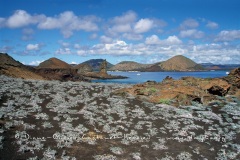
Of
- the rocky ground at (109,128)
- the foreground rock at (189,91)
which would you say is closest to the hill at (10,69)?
the rocky ground at (109,128)

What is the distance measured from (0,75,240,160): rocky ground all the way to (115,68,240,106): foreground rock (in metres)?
1.32

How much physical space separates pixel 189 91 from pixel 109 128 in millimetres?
14536

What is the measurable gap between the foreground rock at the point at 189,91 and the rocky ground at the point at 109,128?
132 centimetres

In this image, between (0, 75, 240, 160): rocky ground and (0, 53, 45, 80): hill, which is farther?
(0, 53, 45, 80): hill

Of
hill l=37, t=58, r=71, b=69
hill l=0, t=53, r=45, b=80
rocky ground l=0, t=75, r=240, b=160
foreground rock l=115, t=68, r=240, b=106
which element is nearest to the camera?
rocky ground l=0, t=75, r=240, b=160

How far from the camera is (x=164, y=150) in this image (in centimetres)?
1512

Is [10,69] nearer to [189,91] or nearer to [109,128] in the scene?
[189,91]

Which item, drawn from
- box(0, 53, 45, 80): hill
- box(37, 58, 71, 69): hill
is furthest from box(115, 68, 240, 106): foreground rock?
box(37, 58, 71, 69): hill

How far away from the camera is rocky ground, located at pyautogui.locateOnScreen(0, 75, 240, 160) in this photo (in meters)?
14.0

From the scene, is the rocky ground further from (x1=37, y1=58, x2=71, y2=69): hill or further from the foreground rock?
(x1=37, y1=58, x2=71, y2=69): hill

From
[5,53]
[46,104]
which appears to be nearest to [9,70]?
[5,53]

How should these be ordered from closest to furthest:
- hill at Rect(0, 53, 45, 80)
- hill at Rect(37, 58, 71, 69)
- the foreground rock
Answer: the foreground rock
hill at Rect(0, 53, 45, 80)
hill at Rect(37, 58, 71, 69)

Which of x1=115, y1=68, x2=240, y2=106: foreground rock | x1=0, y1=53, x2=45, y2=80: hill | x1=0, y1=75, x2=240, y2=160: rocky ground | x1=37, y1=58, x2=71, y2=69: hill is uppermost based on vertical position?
x1=37, y1=58, x2=71, y2=69: hill

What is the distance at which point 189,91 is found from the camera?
95.8 feet
